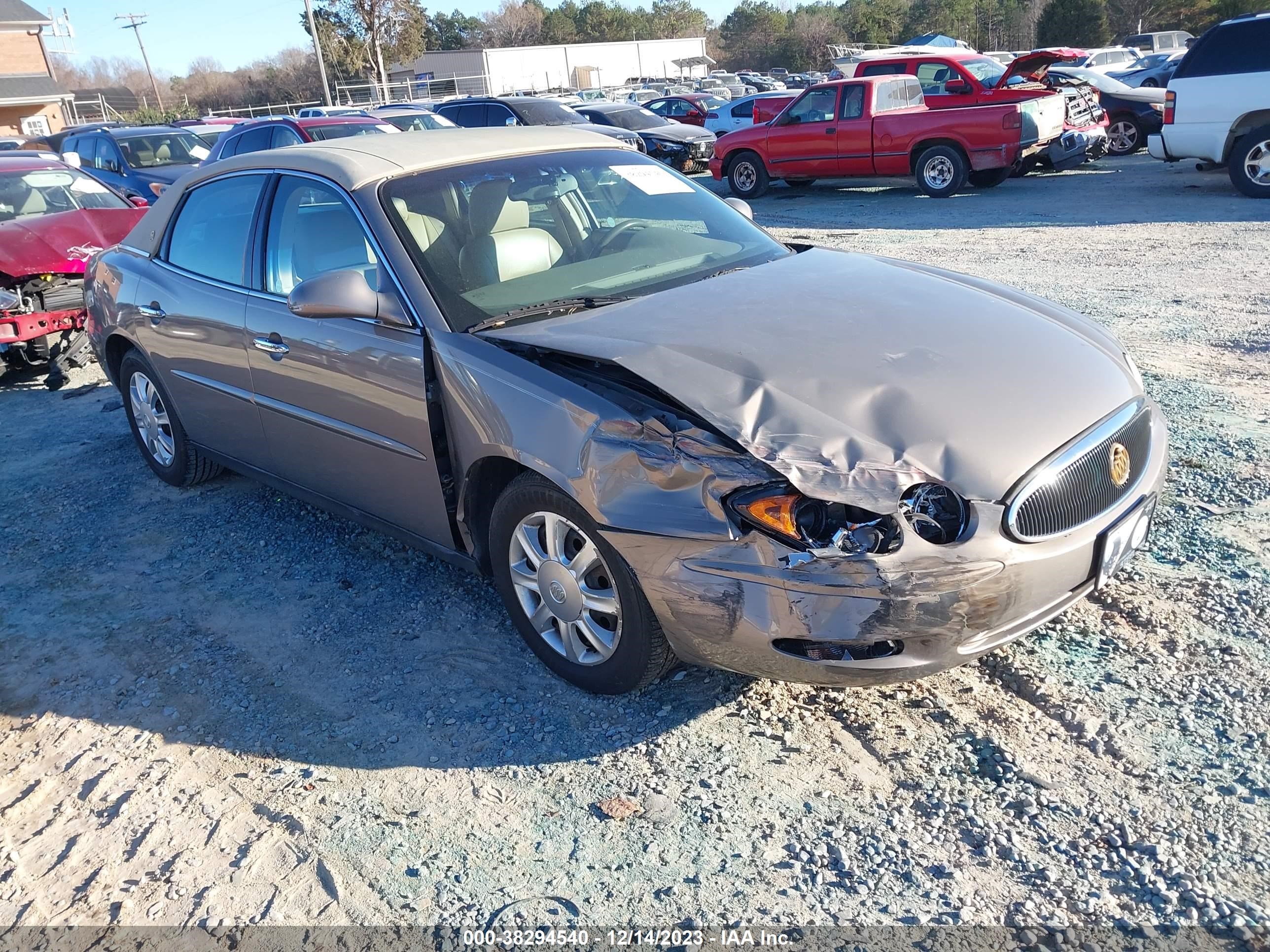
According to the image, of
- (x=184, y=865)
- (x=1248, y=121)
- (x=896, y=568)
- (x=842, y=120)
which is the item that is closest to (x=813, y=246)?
(x=896, y=568)

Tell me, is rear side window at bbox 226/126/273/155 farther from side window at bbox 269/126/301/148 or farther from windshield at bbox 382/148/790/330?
windshield at bbox 382/148/790/330

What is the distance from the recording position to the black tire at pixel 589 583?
3102 millimetres

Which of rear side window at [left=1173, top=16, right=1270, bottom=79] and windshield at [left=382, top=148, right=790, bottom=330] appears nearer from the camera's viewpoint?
windshield at [left=382, top=148, right=790, bottom=330]

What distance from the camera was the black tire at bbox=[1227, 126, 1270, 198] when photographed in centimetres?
1175

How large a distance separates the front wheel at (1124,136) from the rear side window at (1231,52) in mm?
4685

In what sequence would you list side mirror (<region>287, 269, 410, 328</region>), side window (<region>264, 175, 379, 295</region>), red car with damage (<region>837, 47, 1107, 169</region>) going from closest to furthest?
1. side mirror (<region>287, 269, 410, 328</region>)
2. side window (<region>264, 175, 379, 295</region>)
3. red car with damage (<region>837, 47, 1107, 169</region>)

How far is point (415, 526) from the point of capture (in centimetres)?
395

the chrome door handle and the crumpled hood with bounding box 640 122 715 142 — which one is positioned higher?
the chrome door handle

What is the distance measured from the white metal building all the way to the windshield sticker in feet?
188

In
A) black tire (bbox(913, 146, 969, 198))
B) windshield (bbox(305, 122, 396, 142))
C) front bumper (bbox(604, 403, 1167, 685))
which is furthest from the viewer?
windshield (bbox(305, 122, 396, 142))

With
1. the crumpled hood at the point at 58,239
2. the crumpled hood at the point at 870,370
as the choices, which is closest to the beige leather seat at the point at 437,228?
the crumpled hood at the point at 870,370

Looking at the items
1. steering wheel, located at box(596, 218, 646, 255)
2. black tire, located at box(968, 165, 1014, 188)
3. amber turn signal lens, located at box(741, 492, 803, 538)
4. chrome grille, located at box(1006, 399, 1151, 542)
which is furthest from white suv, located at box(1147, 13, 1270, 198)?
amber turn signal lens, located at box(741, 492, 803, 538)

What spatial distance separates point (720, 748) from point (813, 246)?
104 inches

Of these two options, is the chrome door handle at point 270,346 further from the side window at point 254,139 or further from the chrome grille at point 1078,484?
the side window at point 254,139
